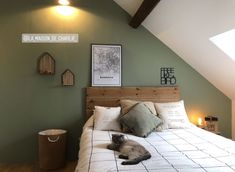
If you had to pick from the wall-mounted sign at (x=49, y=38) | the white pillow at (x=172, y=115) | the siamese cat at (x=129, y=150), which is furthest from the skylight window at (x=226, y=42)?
the wall-mounted sign at (x=49, y=38)

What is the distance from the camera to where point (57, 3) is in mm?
3469

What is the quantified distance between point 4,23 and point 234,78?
3.53 m

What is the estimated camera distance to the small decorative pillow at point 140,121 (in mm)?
2686

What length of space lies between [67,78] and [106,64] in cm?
65

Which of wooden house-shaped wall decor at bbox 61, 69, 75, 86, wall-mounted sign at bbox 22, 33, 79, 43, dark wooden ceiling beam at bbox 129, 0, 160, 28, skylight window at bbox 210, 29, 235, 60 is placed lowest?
wooden house-shaped wall decor at bbox 61, 69, 75, 86

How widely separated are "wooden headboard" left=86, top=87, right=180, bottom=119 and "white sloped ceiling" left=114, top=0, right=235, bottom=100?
64cm

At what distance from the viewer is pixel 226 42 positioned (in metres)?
2.76

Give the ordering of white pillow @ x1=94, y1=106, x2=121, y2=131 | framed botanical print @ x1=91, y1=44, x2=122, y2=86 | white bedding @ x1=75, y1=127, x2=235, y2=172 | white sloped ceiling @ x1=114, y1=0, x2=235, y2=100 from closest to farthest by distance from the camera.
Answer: white bedding @ x1=75, y1=127, x2=235, y2=172
white sloped ceiling @ x1=114, y1=0, x2=235, y2=100
white pillow @ x1=94, y1=106, x2=121, y2=131
framed botanical print @ x1=91, y1=44, x2=122, y2=86

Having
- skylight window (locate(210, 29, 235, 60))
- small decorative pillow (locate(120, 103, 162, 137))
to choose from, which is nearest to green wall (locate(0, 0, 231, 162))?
small decorative pillow (locate(120, 103, 162, 137))

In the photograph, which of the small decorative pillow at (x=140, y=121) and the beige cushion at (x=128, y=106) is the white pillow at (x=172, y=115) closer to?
the beige cushion at (x=128, y=106)

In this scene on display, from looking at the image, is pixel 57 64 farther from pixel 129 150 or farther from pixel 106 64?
pixel 129 150

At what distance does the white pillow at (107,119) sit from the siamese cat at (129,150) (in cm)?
74

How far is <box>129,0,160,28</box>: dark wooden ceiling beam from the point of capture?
255 cm

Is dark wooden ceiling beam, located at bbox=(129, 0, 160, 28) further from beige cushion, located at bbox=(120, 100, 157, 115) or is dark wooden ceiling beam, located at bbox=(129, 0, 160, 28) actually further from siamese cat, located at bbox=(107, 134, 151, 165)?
siamese cat, located at bbox=(107, 134, 151, 165)
